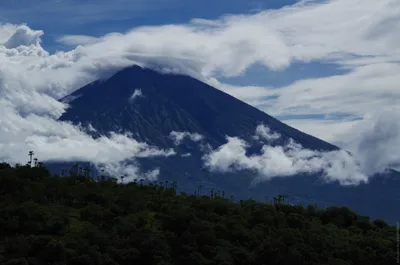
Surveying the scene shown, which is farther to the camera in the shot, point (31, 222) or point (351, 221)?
point (351, 221)

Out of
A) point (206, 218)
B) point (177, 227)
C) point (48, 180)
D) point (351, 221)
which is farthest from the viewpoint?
point (351, 221)

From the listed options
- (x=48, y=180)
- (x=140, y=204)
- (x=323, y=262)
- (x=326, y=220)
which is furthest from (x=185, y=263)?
(x=326, y=220)

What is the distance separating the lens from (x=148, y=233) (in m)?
86.4

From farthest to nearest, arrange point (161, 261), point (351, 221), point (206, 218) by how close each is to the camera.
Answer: point (351, 221) → point (206, 218) → point (161, 261)

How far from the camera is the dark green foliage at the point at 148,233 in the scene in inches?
3095

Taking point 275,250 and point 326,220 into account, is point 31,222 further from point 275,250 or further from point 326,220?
point 326,220

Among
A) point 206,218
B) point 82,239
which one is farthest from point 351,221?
point 82,239

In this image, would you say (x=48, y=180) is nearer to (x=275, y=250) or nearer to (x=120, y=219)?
(x=120, y=219)

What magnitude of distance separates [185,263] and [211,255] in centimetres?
535

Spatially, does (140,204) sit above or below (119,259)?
above

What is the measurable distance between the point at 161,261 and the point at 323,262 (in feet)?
87.1

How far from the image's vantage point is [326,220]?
13800cm

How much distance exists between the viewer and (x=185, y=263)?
8269cm

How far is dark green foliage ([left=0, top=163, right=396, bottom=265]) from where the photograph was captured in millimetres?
78625
